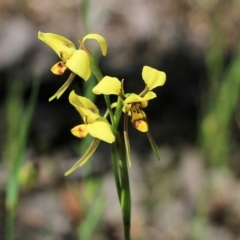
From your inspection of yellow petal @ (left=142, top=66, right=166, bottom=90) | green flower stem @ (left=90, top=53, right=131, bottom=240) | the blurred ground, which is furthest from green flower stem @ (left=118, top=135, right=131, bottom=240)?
the blurred ground

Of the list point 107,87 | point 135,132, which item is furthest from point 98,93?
point 135,132

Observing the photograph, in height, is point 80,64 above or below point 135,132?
above

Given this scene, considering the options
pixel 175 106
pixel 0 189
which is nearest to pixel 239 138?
pixel 175 106

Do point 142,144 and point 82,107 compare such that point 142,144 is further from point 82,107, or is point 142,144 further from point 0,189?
point 82,107

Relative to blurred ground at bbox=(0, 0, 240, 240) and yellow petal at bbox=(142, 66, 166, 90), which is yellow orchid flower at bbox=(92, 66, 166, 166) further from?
blurred ground at bbox=(0, 0, 240, 240)

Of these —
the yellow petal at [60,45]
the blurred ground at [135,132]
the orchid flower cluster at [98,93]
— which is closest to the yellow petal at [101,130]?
the orchid flower cluster at [98,93]

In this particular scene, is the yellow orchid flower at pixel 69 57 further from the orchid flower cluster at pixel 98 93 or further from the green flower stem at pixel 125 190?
the green flower stem at pixel 125 190

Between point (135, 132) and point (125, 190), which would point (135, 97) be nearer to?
point (125, 190)
